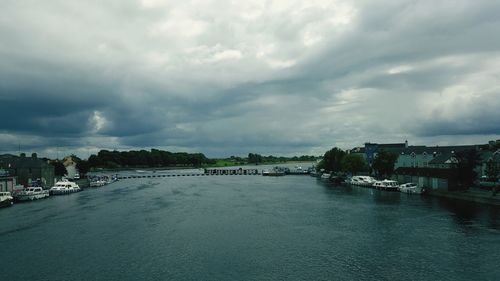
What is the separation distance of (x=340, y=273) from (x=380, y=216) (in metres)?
28.2

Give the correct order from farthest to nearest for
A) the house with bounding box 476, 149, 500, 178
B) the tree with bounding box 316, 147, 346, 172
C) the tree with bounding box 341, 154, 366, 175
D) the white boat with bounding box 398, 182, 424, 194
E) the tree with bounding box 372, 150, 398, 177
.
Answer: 1. the tree with bounding box 316, 147, 346, 172
2. the tree with bounding box 341, 154, 366, 175
3. the tree with bounding box 372, 150, 398, 177
4. the house with bounding box 476, 149, 500, 178
5. the white boat with bounding box 398, 182, 424, 194

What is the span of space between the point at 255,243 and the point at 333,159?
423 feet

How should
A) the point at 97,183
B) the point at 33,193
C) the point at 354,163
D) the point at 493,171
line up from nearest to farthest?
the point at 493,171, the point at 33,193, the point at 97,183, the point at 354,163

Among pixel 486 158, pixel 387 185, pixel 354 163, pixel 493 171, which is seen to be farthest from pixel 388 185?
pixel 354 163

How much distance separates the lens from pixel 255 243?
42281mm

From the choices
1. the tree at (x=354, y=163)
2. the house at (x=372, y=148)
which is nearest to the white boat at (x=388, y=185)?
the tree at (x=354, y=163)

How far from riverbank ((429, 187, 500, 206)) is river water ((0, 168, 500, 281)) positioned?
160cm

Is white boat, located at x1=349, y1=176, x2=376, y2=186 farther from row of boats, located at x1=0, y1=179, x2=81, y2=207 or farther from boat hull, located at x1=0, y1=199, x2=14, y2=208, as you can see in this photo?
boat hull, located at x1=0, y1=199, x2=14, y2=208

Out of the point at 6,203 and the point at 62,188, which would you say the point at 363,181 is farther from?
the point at 6,203

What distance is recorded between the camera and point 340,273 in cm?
3189

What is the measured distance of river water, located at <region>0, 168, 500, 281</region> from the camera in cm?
3269

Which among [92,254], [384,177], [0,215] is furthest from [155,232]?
[384,177]

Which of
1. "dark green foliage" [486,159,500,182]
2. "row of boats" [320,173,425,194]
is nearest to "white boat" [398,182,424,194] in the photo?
"row of boats" [320,173,425,194]

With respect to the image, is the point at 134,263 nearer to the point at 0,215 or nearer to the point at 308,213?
the point at 308,213
